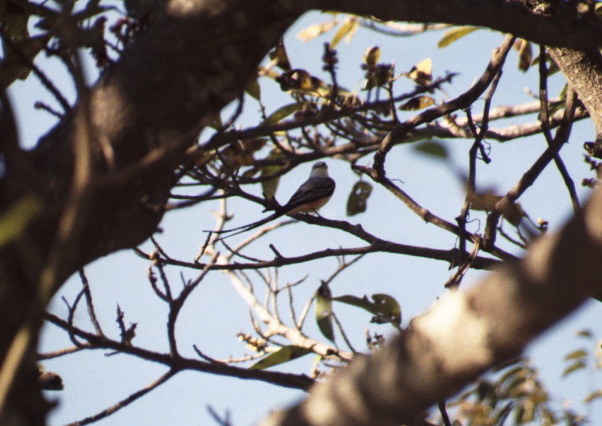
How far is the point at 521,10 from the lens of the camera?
7.29 feet

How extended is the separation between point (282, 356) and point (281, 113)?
4.24ft

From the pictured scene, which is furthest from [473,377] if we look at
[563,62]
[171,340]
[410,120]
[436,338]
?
[563,62]

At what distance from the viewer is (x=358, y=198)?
4750 mm

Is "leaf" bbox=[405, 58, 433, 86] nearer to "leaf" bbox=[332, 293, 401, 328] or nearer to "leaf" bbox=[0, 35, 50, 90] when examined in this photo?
"leaf" bbox=[332, 293, 401, 328]

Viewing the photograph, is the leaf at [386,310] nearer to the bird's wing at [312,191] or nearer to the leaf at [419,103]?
the leaf at [419,103]

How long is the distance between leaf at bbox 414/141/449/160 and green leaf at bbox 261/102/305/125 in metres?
2.32

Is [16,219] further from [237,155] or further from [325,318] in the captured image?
[325,318]

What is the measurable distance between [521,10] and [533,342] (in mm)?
1492

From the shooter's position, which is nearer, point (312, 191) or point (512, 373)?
point (512, 373)

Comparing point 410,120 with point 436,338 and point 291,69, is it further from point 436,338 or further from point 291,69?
point 436,338

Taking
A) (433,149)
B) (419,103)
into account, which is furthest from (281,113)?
(433,149)

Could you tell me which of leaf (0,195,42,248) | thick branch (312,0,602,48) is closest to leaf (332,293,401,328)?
thick branch (312,0,602,48)

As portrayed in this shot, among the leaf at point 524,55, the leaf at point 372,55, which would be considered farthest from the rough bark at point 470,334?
the leaf at point 524,55

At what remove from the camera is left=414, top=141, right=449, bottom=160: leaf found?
1.25 m
